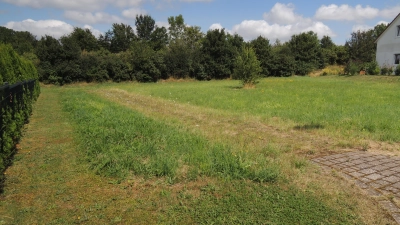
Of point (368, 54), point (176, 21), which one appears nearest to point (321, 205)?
point (368, 54)

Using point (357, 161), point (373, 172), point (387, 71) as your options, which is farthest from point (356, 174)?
point (387, 71)

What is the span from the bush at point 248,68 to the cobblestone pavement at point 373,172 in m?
17.0

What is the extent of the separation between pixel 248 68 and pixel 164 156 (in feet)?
60.3

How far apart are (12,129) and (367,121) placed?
9387mm

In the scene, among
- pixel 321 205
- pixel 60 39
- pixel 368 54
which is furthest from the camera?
pixel 368 54

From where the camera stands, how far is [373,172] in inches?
167

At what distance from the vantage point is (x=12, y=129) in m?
5.47

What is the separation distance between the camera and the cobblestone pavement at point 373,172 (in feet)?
11.2

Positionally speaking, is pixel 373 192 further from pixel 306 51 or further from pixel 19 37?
pixel 19 37

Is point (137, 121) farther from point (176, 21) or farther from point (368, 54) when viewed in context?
point (176, 21)

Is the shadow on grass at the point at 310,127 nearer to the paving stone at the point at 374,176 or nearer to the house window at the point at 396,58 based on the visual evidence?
the paving stone at the point at 374,176

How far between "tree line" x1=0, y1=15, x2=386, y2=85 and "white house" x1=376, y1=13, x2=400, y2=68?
276 centimetres

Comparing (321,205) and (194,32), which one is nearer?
(321,205)

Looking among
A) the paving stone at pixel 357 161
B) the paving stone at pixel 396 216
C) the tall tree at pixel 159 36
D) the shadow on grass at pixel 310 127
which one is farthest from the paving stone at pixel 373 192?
the tall tree at pixel 159 36
